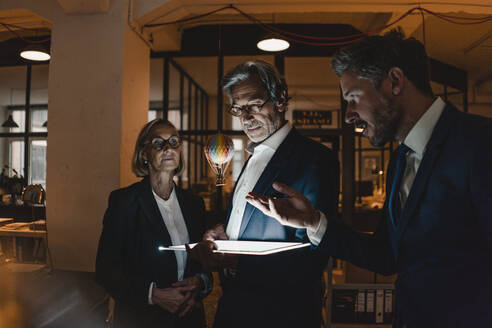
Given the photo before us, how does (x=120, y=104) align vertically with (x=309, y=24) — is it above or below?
below

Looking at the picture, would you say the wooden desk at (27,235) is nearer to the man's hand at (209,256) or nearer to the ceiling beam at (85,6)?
the man's hand at (209,256)

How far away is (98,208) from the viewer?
10.6 ft

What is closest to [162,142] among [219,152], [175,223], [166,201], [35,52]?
[166,201]

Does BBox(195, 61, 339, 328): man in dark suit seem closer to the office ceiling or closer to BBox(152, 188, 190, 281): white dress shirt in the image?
BBox(152, 188, 190, 281): white dress shirt

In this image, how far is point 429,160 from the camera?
3.10 ft

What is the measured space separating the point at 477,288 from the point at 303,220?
0.54 m

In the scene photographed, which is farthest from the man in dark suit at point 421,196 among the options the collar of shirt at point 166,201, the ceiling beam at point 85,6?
the ceiling beam at point 85,6

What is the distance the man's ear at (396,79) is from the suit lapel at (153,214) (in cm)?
128

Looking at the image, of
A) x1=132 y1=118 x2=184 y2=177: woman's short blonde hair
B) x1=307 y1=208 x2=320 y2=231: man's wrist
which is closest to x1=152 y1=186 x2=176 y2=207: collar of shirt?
x1=132 y1=118 x2=184 y2=177: woman's short blonde hair

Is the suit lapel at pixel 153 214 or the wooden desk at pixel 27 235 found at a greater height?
the suit lapel at pixel 153 214

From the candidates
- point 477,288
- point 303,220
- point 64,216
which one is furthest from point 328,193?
point 64,216

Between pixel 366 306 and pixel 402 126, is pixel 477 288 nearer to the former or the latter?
pixel 402 126

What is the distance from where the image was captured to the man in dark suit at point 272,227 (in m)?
1.25

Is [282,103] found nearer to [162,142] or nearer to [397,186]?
[397,186]
